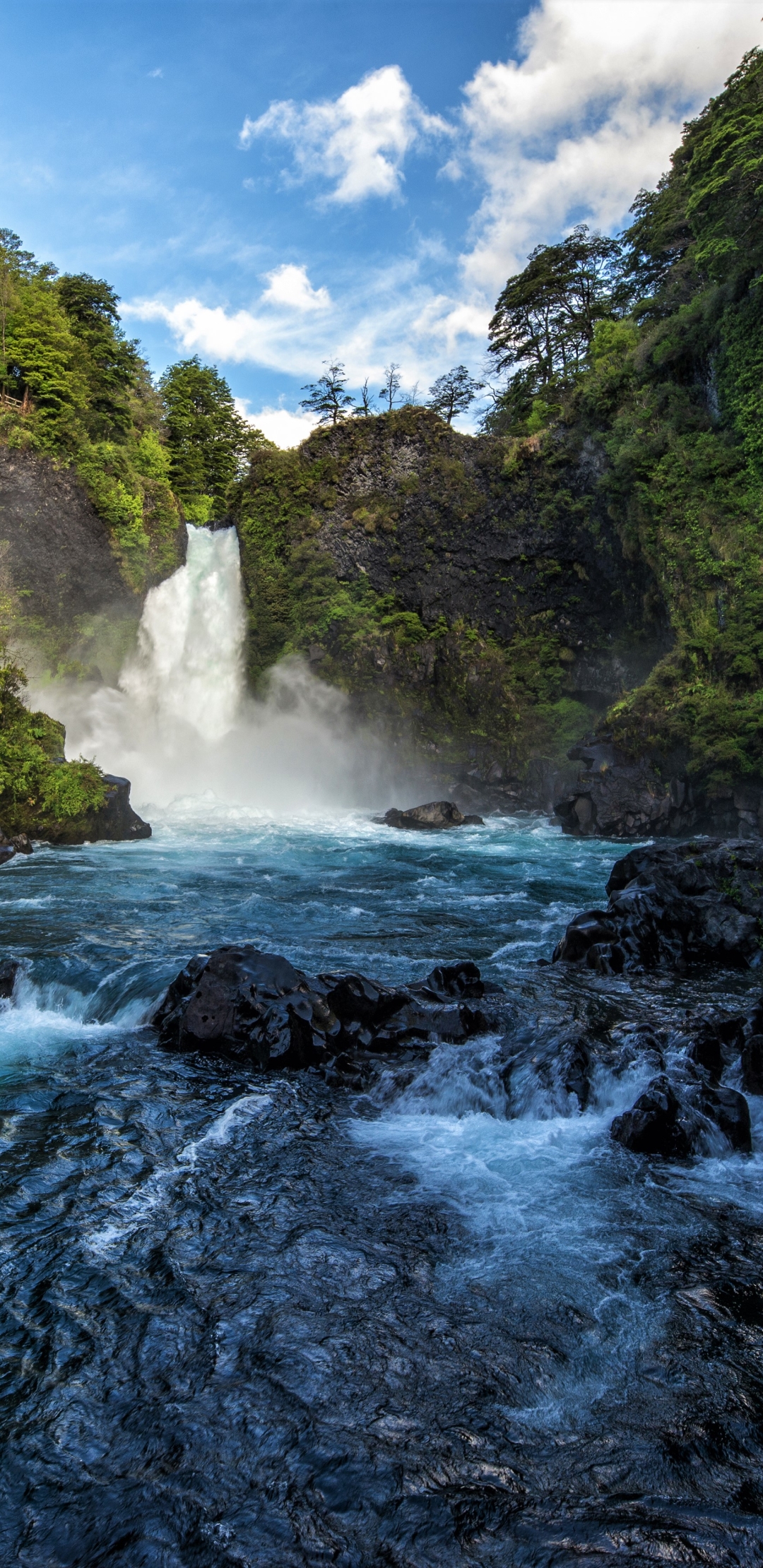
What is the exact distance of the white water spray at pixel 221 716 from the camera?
26625 millimetres

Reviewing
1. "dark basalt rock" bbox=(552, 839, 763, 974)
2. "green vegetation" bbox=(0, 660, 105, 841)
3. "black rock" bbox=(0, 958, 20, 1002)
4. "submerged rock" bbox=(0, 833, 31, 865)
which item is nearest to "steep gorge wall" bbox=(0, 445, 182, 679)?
"green vegetation" bbox=(0, 660, 105, 841)

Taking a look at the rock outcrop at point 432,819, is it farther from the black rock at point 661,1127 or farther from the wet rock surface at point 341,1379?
the wet rock surface at point 341,1379

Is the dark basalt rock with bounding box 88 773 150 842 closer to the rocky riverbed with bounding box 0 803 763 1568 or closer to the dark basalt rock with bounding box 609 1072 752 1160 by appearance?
the rocky riverbed with bounding box 0 803 763 1568

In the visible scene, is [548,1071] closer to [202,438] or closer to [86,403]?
[86,403]

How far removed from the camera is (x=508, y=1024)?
24.4 ft

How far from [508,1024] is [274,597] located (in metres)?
24.1

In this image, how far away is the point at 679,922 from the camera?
9961 millimetres

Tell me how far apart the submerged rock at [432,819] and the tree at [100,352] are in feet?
54.1

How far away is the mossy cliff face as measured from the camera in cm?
2700

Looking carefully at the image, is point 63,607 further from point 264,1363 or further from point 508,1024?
point 264,1363

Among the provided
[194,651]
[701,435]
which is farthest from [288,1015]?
[194,651]

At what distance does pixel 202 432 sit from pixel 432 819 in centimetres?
2622

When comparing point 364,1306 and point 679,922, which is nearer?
point 364,1306

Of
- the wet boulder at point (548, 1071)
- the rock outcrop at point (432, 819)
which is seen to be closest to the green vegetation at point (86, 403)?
the rock outcrop at point (432, 819)
